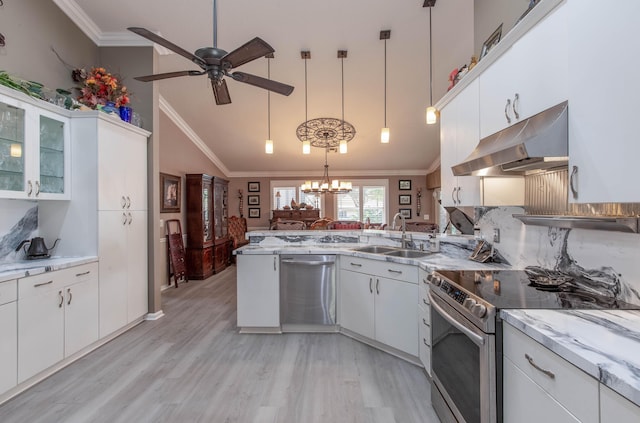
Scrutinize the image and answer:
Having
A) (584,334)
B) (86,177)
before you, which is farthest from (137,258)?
(584,334)

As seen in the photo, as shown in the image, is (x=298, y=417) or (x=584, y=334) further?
(x=298, y=417)

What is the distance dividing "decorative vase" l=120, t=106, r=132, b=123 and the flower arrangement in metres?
0.04

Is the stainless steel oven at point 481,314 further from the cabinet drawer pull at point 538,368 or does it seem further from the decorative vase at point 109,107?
the decorative vase at point 109,107

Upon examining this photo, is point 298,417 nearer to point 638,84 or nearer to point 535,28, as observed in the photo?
point 638,84

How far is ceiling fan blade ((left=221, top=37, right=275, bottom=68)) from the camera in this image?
190cm

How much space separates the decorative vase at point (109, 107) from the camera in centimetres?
318

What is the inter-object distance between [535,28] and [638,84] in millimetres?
786

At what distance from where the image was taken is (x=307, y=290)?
3.31 metres

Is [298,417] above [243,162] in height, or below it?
below

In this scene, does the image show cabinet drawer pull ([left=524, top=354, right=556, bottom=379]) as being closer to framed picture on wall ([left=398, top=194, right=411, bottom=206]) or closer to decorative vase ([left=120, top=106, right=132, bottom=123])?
decorative vase ([left=120, top=106, right=132, bottom=123])

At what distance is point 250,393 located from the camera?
2.23m

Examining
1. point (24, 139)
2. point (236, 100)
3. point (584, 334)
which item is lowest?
point (584, 334)

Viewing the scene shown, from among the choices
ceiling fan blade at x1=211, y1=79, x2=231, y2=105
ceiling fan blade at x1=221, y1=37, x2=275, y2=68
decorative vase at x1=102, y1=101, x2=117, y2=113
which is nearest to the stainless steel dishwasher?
ceiling fan blade at x1=211, y1=79, x2=231, y2=105

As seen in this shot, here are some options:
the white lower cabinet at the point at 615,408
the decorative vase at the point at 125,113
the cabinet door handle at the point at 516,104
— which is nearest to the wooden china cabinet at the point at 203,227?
the decorative vase at the point at 125,113
